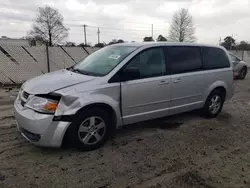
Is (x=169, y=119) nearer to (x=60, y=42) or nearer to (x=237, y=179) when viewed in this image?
(x=237, y=179)

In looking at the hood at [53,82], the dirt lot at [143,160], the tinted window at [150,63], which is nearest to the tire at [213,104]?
the dirt lot at [143,160]

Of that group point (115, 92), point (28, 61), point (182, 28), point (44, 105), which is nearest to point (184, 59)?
point (115, 92)

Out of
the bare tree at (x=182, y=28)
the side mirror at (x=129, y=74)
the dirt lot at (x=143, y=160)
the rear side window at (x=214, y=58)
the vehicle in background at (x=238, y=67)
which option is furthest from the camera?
the bare tree at (x=182, y=28)

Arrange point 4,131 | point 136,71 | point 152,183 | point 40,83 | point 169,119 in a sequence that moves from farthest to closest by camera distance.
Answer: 1. point 169,119
2. point 4,131
3. point 136,71
4. point 40,83
5. point 152,183

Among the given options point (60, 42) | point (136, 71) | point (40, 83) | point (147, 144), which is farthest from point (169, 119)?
point (60, 42)

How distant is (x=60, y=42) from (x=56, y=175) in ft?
160

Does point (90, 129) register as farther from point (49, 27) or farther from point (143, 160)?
point (49, 27)

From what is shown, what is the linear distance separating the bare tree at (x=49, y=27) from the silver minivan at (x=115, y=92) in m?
46.6

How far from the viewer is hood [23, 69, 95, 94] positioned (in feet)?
11.4

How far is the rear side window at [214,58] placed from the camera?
17.3 feet

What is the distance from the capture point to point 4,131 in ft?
14.7

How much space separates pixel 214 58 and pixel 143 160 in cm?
319

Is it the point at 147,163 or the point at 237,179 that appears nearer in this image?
the point at 237,179

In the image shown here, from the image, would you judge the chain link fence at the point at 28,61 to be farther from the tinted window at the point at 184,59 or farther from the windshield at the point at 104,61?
the tinted window at the point at 184,59
